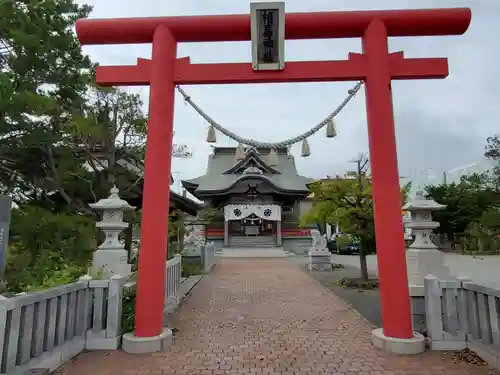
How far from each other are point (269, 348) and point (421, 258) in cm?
295

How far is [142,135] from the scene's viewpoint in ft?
35.3

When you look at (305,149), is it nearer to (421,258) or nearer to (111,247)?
(421,258)

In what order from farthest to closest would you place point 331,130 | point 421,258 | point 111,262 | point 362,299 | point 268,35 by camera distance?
point 362,299 → point 331,130 → point 111,262 → point 421,258 → point 268,35

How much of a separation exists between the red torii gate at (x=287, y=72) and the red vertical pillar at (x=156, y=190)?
14 mm

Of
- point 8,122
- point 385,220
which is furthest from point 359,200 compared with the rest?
point 8,122

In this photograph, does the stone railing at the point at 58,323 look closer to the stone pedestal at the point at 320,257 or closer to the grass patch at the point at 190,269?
the grass patch at the point at 190,269

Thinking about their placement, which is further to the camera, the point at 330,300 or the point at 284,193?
the point at 284,193

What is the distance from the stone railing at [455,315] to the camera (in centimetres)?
432

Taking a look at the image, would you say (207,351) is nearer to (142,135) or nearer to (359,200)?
A: (359,200)

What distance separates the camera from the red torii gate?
191 inches

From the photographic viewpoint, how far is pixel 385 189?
4.88 m

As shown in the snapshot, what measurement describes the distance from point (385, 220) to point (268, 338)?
96.6 inches

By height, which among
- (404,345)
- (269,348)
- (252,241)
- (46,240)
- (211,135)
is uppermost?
(211,135)

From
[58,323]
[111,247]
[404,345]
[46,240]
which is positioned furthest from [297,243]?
[58,323]
